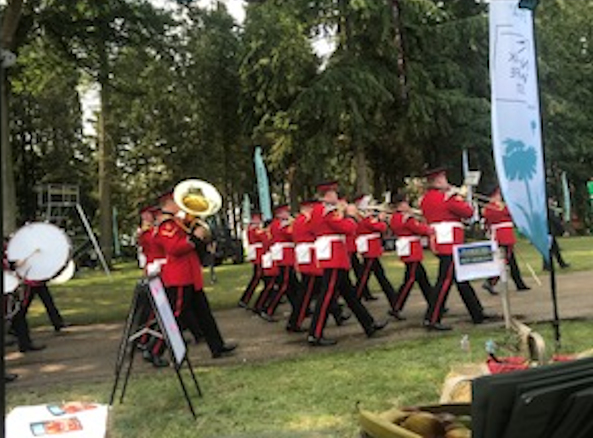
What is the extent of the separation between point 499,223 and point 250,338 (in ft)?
14.0

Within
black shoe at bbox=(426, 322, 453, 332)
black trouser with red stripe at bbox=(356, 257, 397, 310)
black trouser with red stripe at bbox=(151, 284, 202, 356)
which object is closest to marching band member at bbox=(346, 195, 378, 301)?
black trouser with red stripe at bbox=(356, 257, 397, 310)

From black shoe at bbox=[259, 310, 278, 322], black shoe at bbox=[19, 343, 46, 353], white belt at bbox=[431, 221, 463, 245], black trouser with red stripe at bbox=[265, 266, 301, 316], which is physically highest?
white belt at bbox=[431, 221, 463, 245]

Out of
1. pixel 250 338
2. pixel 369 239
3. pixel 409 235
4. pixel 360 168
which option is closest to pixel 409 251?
pixel 409 235

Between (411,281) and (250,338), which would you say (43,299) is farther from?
(411,281)

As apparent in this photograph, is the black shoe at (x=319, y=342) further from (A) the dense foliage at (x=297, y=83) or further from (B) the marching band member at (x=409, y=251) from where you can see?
(A) the dense foliage at (x=297, y=83)

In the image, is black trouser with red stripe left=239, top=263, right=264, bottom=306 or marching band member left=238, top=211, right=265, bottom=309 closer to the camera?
marching band member left=238, top=211, right=265, bottom=309

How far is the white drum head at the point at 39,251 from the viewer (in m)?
9.05

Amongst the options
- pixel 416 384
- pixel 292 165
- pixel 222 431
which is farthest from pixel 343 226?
pixel 292 165

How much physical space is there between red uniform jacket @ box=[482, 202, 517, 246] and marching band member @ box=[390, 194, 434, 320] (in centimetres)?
154

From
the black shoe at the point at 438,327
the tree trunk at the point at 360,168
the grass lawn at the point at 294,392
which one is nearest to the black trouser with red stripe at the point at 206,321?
the grass lawn at the point at 294,392

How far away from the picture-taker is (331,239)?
8.71m

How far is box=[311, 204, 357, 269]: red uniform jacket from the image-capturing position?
871 centimetres

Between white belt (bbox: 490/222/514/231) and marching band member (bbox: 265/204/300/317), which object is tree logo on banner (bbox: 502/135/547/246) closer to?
white belt (bbox: 490/222/514/231)

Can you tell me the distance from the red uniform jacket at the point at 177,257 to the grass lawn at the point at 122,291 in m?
5.03
